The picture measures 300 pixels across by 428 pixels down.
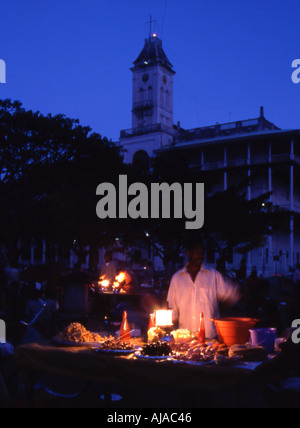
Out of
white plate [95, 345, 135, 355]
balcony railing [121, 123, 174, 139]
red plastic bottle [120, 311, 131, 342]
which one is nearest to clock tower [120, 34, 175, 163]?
balcony railing [121, 123, 174, 139]

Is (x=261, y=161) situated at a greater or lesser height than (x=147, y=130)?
lesser

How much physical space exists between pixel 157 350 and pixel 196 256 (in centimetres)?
195

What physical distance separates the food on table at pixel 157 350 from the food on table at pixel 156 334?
46cm

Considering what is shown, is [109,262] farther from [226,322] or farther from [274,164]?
[274,164]

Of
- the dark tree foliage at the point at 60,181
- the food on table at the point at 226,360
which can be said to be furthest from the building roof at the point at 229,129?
the food on table at the point at 226,360

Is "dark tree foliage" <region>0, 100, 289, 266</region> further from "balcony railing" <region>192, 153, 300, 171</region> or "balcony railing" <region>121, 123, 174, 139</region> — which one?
"balcony railing" <region>121, 123, 174, 139</region>

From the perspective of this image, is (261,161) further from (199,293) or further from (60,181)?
(199,293)

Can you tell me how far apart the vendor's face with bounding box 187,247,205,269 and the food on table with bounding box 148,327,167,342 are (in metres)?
1.28

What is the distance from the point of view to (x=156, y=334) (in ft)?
15.2

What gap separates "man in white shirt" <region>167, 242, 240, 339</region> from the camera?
579cm

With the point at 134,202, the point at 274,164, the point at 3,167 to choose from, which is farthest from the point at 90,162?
the point at 274,164

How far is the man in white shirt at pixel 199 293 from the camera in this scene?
5.79 meters

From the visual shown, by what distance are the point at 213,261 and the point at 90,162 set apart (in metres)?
17.9

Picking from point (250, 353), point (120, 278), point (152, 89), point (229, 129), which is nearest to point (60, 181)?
point (120, 278)
